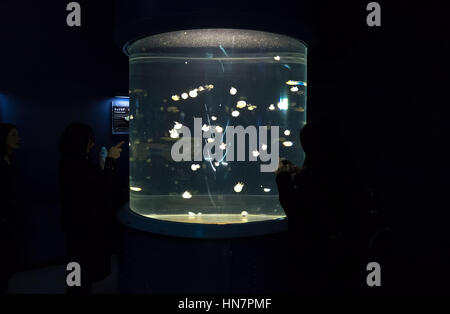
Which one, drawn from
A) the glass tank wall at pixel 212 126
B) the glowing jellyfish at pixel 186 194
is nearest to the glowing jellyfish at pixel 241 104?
the glass tank wall at pixel 212 126

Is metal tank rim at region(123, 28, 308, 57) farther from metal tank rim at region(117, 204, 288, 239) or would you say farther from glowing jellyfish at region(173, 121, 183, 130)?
metal tank rim at region(117, 204, 288, 239)

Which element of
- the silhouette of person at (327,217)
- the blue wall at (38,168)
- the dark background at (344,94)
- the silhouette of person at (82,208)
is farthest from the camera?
the blue wall at (38,168)

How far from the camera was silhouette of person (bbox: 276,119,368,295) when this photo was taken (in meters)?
1.84

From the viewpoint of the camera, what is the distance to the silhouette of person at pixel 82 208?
263 cm

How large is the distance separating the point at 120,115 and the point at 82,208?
235 cm

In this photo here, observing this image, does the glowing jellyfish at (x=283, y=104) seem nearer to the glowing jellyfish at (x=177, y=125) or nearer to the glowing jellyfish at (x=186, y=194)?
the glowing jellyfish at (x=177, y=125)

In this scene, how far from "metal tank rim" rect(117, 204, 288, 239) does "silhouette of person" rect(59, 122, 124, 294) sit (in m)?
0.31

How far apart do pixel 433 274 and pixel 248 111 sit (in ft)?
5.88

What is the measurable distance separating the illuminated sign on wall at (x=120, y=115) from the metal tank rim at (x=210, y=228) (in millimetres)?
2301

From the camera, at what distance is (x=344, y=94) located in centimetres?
312

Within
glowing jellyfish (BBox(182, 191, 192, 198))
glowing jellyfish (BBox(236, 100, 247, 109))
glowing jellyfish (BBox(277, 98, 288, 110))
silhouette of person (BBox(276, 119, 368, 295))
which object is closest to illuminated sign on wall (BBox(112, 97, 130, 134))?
glowing jellyfish (BBox(182, 191, 192, 198))

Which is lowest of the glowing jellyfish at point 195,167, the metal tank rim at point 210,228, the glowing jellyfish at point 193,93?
the metal tank rim at point 210,228

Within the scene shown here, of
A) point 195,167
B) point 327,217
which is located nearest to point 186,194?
point 195,167

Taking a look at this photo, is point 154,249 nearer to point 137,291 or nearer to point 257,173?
point 137,291
